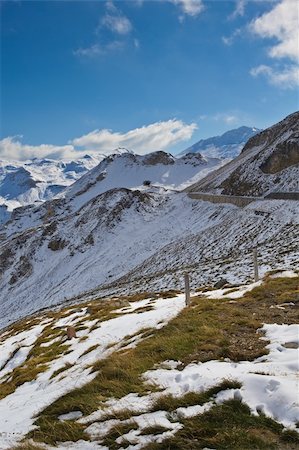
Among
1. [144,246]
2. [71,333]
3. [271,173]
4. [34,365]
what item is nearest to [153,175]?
[271,173]

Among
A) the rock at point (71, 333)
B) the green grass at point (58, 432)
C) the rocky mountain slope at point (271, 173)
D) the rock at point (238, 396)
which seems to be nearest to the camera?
Answer: the rock at point (238, 396)

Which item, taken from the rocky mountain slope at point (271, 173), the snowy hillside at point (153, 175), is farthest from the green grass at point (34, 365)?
the snowy hillside at point (153, 175)

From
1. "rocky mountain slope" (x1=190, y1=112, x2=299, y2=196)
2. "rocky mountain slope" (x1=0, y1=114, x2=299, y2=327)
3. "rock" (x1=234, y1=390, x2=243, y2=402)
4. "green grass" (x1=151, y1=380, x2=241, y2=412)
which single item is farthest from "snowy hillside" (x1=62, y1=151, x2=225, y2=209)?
"rock" (x1=234, y1=390, x2=243, y2=402)

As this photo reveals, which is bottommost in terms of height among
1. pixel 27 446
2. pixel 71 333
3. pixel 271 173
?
pixel 71 333

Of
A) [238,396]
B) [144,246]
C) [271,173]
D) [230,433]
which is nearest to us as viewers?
[230,433]

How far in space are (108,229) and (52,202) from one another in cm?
10428

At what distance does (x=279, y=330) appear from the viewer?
10344 mm

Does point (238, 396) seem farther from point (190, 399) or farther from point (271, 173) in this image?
point (271, 173)

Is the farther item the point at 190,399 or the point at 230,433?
the point at 190,399

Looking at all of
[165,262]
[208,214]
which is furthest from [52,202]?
[165,262]

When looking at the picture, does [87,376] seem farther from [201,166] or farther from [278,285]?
[201,166]

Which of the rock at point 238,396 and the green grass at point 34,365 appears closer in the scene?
the rock at point 238,396

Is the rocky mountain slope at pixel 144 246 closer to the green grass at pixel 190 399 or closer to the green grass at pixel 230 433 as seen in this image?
the green grass at pixel 190 399

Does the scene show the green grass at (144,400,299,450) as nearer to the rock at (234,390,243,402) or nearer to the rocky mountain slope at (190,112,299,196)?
the rock at (234,390,243,402)
